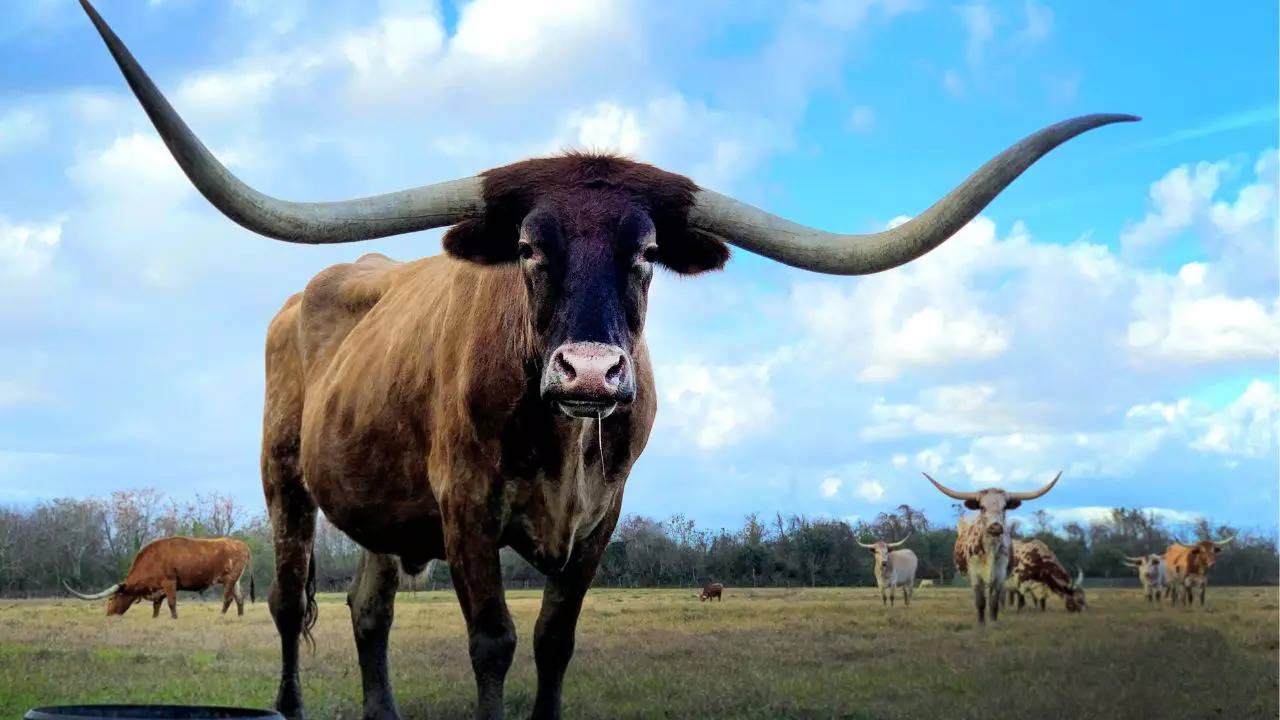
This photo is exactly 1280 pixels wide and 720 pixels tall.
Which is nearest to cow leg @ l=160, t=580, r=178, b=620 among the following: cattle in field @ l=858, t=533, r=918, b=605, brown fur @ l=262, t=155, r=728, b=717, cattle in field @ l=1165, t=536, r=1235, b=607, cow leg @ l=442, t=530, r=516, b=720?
brown fur @ l=262, t=155, r=728, b=717

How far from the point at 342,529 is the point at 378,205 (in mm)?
1787

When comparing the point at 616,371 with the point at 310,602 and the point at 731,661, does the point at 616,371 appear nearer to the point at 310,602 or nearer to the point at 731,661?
the point at 310,602

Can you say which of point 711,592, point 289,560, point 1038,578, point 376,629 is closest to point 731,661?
point 711,592

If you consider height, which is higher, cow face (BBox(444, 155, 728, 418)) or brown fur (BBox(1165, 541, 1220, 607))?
cow face (BBox(444, 155, 728, 418))

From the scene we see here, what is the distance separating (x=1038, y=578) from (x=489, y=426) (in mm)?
9387

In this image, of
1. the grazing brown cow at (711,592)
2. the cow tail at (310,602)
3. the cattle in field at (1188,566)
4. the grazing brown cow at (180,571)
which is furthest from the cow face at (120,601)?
the cattle in field at (1188,566)

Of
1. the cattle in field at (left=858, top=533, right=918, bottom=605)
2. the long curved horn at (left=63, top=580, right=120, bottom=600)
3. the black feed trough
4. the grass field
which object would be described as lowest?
the grass field

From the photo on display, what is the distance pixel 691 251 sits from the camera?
3836 millimetres

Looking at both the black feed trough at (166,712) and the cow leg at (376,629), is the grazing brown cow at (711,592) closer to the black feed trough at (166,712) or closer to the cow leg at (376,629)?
the cow leg at (376,629)

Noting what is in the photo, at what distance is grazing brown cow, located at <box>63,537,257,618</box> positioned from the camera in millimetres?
11016

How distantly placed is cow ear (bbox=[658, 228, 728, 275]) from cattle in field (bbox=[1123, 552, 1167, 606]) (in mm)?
8347

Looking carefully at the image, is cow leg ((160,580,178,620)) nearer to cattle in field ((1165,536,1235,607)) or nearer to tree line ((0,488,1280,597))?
tree line ((0,488,1280,597))

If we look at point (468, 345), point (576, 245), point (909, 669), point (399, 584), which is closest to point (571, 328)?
point (576, 245)

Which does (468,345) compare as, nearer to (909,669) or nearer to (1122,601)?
(909,669)
